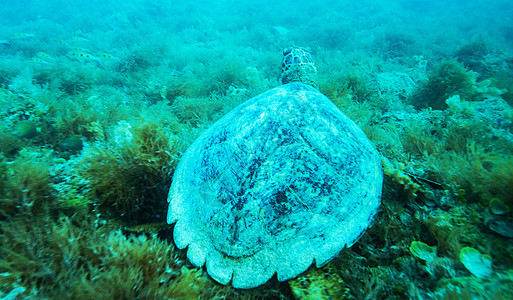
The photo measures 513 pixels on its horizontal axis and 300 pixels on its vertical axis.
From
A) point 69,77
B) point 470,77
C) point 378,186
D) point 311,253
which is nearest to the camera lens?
point 311,253

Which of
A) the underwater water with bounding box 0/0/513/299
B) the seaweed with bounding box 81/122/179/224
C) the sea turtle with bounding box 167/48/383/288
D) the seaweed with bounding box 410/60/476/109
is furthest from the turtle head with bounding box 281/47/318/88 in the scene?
the seaweed with bounding box 410/60/476/109

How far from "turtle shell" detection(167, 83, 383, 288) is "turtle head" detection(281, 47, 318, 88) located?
64.2 inches

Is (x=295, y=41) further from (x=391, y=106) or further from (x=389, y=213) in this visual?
(x=389, y=213)

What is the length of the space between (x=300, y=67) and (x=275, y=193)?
268 cm

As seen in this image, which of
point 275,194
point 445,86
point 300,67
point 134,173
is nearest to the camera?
point 275,194

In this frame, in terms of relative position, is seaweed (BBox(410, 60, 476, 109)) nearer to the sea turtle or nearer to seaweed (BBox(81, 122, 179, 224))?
the sea turtle

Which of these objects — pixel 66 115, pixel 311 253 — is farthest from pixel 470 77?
pixel 66 115

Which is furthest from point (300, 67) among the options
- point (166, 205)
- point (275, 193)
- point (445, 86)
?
point (445, 86)

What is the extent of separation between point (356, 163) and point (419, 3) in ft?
133

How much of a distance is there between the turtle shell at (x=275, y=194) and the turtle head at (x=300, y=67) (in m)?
1.63

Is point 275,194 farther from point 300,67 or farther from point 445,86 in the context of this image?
point 445,86

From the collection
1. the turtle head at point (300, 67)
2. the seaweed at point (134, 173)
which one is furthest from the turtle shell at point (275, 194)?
the turtle head at point (300, 67)

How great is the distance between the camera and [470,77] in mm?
4242

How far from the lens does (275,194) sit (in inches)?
64.6
